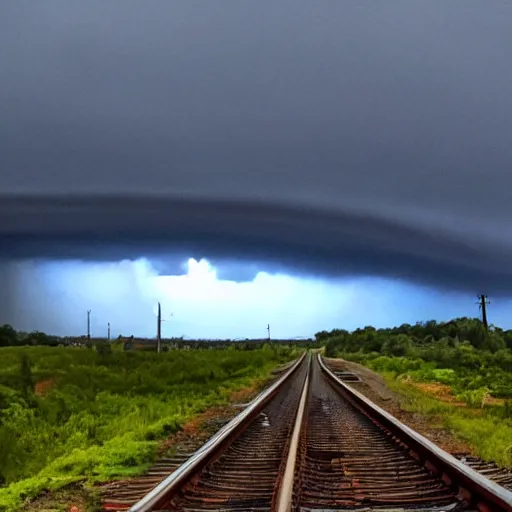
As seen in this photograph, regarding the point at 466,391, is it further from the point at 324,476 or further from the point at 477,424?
the point at 324,476

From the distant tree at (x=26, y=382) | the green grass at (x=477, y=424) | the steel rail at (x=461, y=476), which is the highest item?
the distant tree at (x=26, y=382)

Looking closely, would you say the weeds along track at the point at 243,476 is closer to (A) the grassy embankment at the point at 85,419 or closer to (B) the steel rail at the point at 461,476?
(A) the grassy embankment at the point at 85,419

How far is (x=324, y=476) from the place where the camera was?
7.83 m

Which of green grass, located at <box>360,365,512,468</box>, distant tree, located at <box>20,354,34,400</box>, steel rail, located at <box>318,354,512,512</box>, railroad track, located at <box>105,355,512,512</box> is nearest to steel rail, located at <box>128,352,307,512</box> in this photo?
railroad track, located at <box>105,355,512,512</box>

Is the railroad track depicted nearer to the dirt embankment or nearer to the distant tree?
the dirt embankment

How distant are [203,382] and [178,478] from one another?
900 inches

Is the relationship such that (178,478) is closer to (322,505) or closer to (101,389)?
(322,505)

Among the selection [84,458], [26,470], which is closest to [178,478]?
[84,458]

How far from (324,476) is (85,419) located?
1177cm

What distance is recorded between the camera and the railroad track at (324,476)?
6191mm

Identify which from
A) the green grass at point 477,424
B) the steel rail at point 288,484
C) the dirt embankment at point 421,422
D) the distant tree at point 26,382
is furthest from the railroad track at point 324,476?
the distant tree at point 26,382

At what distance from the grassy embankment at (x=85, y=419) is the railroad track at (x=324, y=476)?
151 centimetres

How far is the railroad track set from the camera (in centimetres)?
619

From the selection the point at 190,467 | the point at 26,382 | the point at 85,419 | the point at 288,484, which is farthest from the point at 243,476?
the point at 26,382
